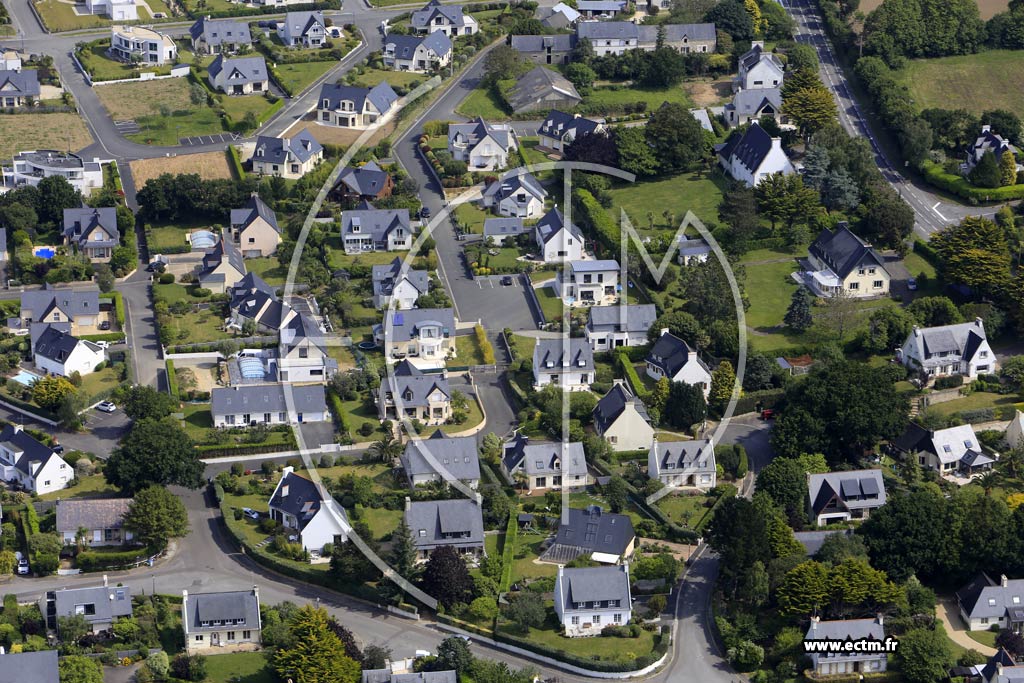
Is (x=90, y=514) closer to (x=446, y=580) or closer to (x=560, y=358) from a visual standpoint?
(x=446, y=580)

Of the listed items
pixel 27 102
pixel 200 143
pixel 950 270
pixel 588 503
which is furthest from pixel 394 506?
pixel 27 102

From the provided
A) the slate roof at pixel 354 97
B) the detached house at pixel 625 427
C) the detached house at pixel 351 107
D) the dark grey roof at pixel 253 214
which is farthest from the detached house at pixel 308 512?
the slate roof at pixel 354 97

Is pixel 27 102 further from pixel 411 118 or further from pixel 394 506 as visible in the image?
pixel 394 506

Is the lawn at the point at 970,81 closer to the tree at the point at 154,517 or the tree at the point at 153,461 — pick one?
the tree at the point at 153,461

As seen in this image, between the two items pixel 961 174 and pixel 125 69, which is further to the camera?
pixel 125 69

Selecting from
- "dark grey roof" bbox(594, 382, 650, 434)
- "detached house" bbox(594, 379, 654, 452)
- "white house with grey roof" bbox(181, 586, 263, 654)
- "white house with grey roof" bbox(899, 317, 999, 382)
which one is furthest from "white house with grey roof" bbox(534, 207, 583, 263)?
"white house with grey roof" bbox(181, 586, 263, 654)

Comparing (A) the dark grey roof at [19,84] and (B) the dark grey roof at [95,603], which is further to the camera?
(A) the dark grey roof at [19,84]
